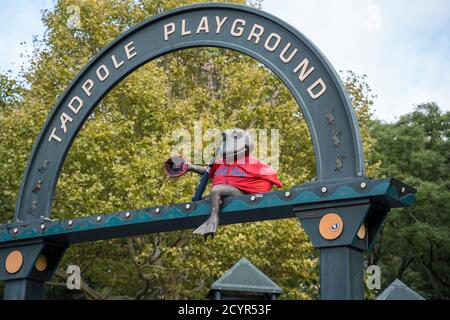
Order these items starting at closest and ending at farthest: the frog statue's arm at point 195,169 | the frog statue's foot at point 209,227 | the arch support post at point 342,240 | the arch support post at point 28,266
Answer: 1. the arch support post at point 342,240
2. the frog statue's foot at point 209,227
3. the frog statue's arm at point 195,169
4. the arch support post at point 28,266

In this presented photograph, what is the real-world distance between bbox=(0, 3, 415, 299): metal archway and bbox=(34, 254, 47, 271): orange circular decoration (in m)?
0.01

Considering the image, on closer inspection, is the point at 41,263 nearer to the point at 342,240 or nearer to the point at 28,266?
the point at 28,266

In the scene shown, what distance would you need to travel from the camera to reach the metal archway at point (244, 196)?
614 centimetres

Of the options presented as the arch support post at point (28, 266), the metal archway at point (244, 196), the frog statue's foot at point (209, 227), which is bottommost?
the arch support post at point (28, 266)

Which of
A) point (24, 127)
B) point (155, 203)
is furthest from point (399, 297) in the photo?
point (24, 127)

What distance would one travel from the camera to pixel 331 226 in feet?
20.3

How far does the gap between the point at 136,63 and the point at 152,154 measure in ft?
30.1

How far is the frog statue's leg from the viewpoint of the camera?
6758 millimetres

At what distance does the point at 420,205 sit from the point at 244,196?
68.0ft

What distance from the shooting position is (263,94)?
64.6 feet

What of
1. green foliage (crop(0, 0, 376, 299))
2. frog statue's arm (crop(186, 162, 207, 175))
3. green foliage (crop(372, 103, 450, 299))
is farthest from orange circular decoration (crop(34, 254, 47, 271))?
green foliage (crop(372, 103, 450, 299))

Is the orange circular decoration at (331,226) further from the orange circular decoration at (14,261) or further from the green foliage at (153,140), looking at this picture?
the green foliage at (153,140)

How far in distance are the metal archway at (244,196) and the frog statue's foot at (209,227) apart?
163 mm

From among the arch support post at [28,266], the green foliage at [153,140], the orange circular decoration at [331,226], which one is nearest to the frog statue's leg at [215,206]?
the orange circular decoration at [331,226]
